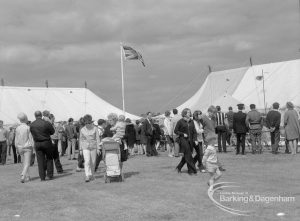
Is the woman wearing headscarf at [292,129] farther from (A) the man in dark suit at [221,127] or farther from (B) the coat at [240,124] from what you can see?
(A) the man in dark suit at [221,127]

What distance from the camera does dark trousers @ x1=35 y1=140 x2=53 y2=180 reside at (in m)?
12.4

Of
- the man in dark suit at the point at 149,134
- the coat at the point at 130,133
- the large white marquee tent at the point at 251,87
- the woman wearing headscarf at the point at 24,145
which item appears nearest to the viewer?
the woman wearing headscarf at the point at 24,145

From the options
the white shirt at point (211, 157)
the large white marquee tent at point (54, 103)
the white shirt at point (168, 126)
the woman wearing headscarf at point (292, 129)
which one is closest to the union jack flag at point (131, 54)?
the white shirt at point (168, 126)

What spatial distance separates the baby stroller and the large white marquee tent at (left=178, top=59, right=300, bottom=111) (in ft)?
71.4

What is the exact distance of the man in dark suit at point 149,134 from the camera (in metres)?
19.4

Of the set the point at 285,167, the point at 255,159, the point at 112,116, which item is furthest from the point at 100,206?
the point at 255,159

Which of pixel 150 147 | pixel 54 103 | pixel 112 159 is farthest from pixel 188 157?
pixel 54 103

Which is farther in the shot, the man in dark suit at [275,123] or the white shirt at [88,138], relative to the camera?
the man in dark suit at [275,123]

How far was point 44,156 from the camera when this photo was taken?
497 inches

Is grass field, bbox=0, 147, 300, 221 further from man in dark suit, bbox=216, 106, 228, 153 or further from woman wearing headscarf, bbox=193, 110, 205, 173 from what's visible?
man in dark suit, bbox=216, 106, 228, 153

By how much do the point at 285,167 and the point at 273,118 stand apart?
166 inches

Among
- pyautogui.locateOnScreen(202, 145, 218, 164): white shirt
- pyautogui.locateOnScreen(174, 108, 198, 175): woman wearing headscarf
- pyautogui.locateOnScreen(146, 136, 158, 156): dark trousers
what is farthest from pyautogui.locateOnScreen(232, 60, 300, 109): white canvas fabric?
pyautogui.locateOnScreen(202, 145, 218, 164): white shirt

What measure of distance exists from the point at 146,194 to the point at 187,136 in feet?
10.0

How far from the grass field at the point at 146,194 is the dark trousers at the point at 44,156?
0.31 m
